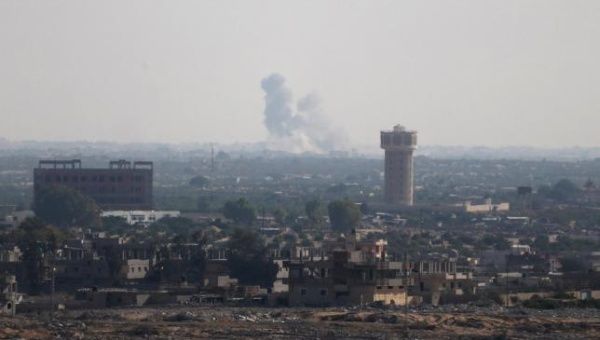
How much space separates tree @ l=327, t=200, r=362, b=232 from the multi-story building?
1462 cm

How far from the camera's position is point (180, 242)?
76.7m

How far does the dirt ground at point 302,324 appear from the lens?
162 ft

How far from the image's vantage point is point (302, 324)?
5166 centimetres

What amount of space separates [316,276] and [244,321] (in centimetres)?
705

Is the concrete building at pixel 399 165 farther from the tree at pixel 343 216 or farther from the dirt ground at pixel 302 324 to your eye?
the dirt ground at pixel 302 324

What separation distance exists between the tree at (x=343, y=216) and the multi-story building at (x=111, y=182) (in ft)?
48.0

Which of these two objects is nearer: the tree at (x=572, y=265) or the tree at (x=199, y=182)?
the tree at (x=572, y=265)

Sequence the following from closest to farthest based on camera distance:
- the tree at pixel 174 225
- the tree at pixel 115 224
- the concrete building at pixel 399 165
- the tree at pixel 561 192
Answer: the tree at pixel 115 224 < the tree at pixel 174 225 < the concrete building at pixel 399 165 < the tree at pixel 561 192

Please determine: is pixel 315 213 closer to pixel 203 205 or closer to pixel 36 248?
pixel 203 205

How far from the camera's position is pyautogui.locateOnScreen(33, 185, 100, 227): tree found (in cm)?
10644

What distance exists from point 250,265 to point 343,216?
41.1m

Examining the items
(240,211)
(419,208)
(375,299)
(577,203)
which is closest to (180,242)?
(375,299)

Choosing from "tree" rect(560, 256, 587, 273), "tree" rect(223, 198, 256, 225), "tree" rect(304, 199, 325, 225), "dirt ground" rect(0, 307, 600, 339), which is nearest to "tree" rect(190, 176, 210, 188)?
"tree" rect(304, 199, 325, 225)

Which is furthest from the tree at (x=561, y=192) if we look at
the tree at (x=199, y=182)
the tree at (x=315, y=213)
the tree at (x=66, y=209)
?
the tree at (x=66, y=209)
